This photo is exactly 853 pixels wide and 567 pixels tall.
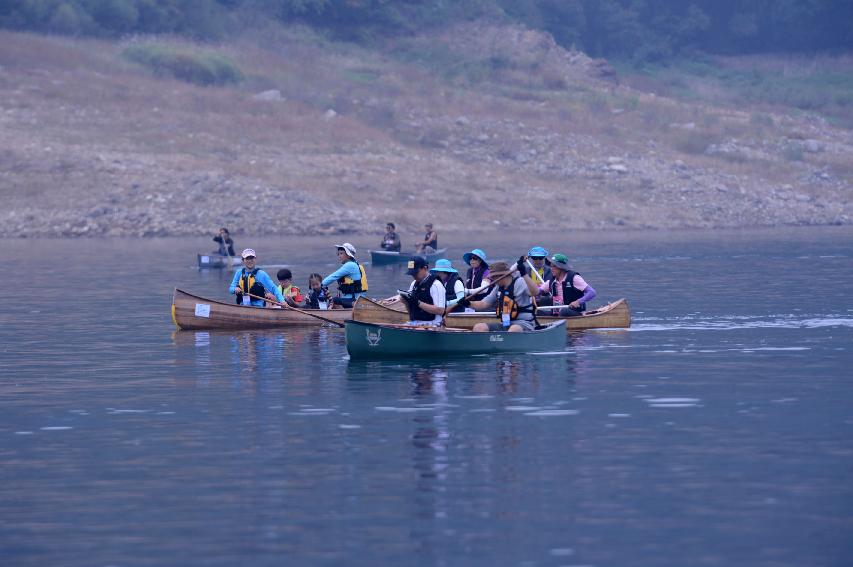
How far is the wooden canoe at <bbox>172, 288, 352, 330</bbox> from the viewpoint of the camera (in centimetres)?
3100

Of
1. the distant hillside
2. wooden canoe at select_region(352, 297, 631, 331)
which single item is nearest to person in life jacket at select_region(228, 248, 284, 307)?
wooden canoe at select_region(352, 297, 631, 331)

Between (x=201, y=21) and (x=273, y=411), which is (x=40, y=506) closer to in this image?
(x=273, y=411)

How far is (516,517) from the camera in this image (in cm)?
1443

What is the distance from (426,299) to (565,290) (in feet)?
16.0

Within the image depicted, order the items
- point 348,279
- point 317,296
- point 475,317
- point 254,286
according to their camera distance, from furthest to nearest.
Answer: point 254,286 < point 317,296 < point 348,279 < point 475,317

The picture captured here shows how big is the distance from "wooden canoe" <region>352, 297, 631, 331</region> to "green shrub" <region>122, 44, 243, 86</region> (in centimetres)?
6810

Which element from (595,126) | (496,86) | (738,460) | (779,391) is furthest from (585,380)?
(496,86)

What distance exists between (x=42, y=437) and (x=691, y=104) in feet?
309

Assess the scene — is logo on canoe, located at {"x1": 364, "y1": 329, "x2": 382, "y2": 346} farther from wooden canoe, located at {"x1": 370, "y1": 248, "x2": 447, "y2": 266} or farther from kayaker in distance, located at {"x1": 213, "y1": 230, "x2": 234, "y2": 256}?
wooden canoe, located at {"x1": 370, "y1": 248, "x2": 447, "y2": 266}

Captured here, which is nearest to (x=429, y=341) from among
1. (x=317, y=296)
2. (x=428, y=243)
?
(x=317, y=296)

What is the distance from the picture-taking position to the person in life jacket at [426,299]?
25844 mm

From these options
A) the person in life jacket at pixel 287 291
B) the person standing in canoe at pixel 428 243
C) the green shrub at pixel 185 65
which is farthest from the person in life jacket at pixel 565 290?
the green shrub at pixel 185 65

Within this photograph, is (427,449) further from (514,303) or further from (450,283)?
(450,283)

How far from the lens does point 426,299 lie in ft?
85.4
